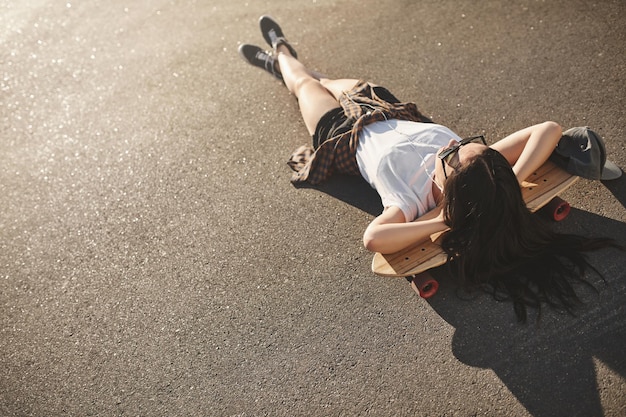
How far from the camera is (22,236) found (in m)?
5.04

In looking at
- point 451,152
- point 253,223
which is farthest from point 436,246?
point 253,223

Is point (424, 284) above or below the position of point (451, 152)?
below

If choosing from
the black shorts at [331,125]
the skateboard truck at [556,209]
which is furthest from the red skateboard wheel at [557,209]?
the black shorts at [331,125]

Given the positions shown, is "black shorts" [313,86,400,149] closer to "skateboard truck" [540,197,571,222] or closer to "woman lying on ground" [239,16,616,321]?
"woman lying on ground" [239,16,616,321]

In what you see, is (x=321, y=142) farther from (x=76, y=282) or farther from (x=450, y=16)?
(x=450, y=16)

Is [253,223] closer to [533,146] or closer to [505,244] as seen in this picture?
[505,244]

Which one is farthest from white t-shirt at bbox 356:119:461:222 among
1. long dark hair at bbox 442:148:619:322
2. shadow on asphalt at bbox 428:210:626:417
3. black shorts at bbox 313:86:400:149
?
shadow on asphalt at bbox 428:210:626:417

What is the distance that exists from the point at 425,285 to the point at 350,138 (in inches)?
52.6

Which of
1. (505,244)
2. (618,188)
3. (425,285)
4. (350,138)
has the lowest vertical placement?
(425,285)

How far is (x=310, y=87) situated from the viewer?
5352 millimetres

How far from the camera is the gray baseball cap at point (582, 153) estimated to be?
4.08 meters

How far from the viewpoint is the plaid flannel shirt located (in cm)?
→ 466

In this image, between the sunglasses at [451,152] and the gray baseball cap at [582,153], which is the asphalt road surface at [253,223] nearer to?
the gray baseball cap at [582,153]

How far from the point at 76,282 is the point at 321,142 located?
2.15 metres
